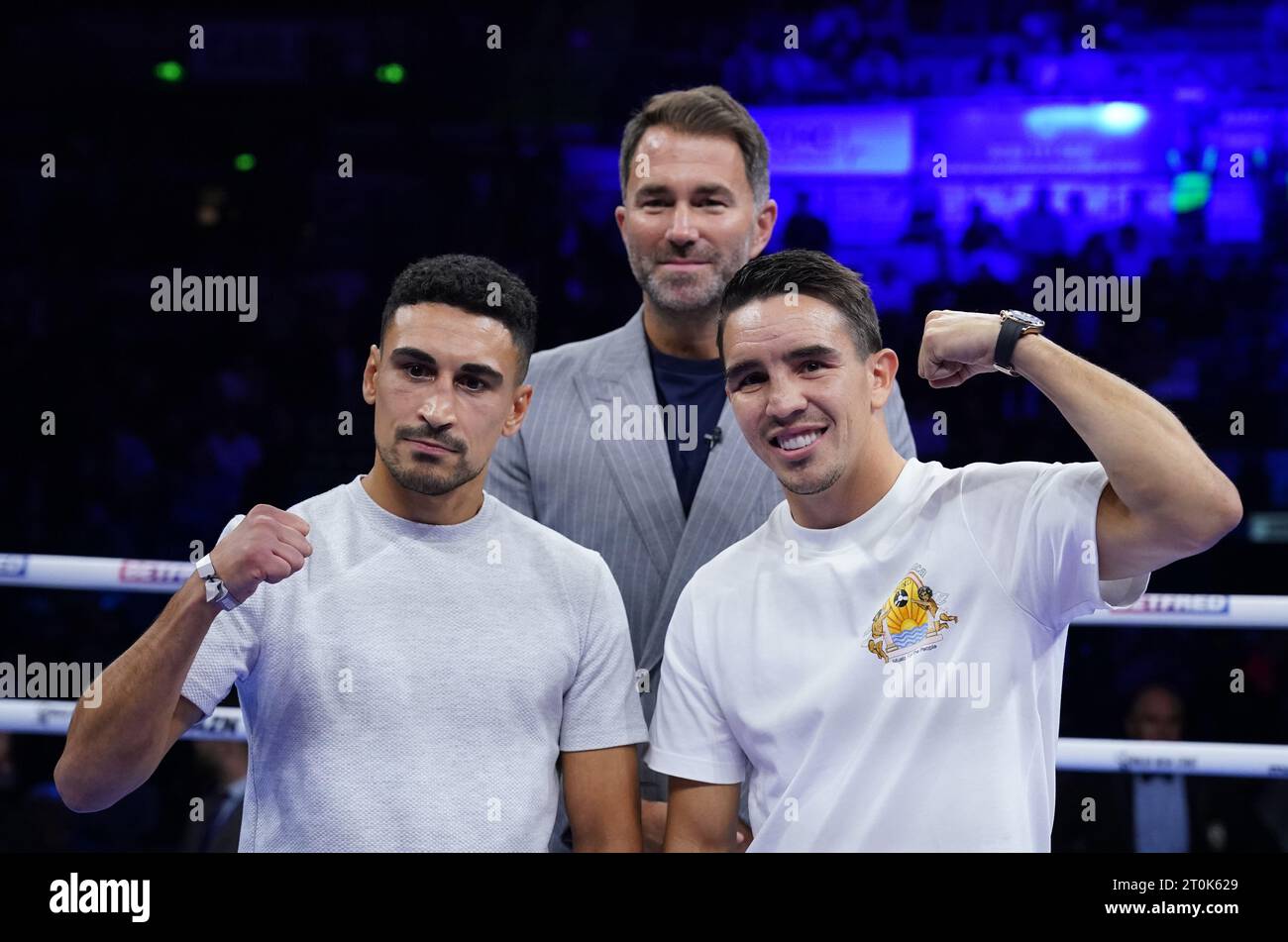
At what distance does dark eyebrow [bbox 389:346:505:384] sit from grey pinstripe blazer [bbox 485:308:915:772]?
13.1 inches

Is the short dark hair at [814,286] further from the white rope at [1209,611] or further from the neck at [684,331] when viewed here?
the white rope at [1209,611]

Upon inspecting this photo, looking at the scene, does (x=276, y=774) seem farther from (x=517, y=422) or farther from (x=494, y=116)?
(x=494, y=116)

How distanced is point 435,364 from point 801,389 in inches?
19.5

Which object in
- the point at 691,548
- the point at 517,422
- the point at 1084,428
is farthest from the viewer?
the point at 691,548

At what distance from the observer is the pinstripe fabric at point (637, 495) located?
6.53ft

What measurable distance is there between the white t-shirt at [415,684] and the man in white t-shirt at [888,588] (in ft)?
0.45

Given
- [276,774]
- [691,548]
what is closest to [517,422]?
[691,548]

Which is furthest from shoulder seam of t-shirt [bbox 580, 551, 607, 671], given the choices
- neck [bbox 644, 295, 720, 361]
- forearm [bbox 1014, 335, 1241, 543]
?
forearm [bbox 1014, 335, 1241, 543]

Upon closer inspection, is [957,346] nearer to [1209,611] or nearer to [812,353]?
[812,353]

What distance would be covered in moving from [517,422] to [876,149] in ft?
7.59

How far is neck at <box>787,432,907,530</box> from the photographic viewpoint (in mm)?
1676

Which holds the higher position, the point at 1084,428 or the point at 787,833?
the point at 1084,428

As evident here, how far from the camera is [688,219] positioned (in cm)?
204

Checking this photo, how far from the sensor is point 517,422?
5.92 ft
